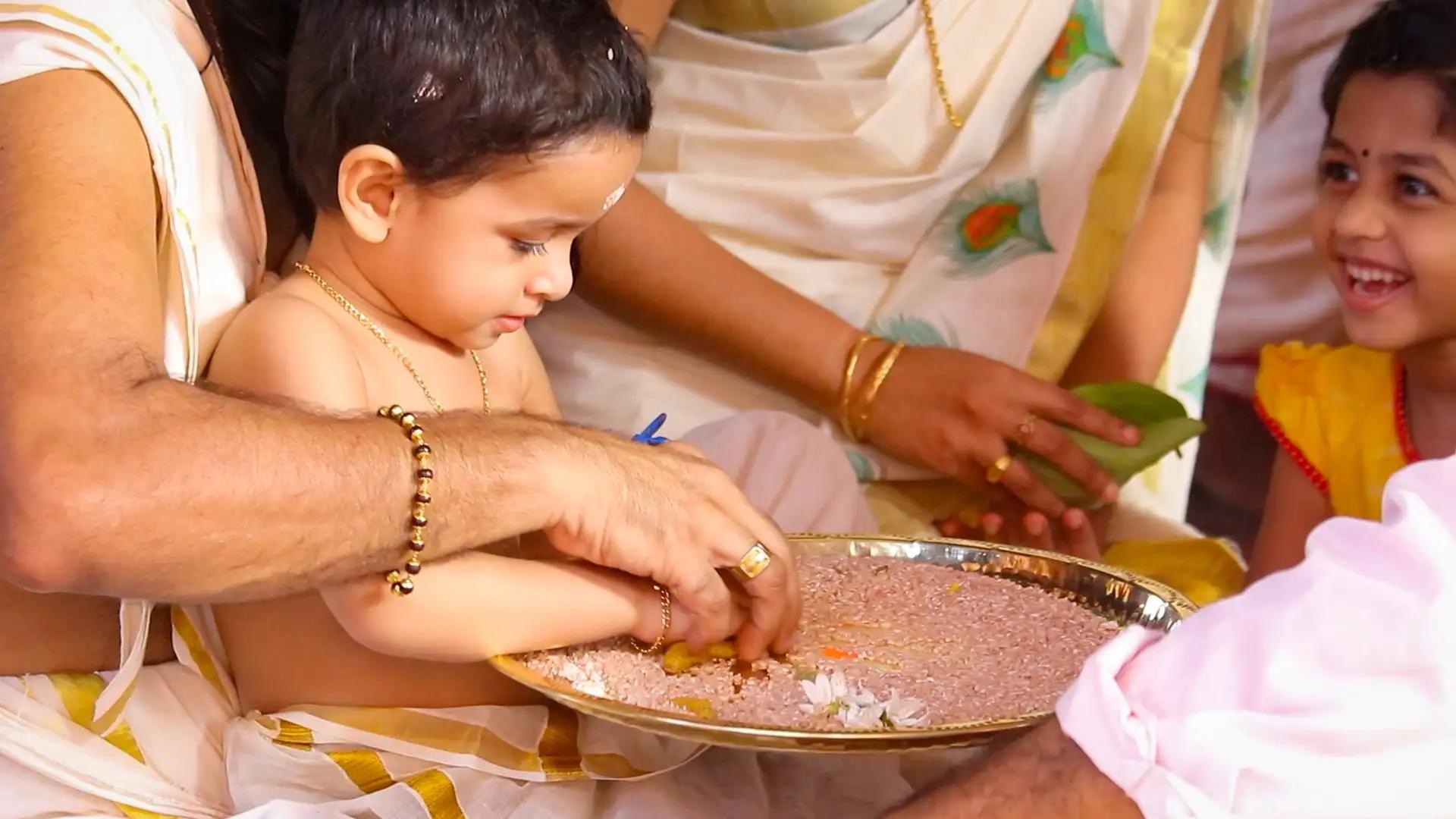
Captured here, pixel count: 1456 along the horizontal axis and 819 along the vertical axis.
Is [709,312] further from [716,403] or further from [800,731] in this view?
[800,731]

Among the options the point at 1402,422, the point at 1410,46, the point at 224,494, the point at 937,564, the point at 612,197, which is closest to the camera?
the point at 224,494

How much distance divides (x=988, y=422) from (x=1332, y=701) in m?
0.75

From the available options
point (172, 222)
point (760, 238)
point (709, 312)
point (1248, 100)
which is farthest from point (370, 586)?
point (1248, 100)

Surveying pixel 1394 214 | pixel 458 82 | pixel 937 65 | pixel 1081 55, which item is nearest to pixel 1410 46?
pixel 1394 214

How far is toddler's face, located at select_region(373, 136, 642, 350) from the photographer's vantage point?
103 cm

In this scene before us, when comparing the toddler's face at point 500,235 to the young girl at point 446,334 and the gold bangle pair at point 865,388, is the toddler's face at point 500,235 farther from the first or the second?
the gold bangle pair at point 865,388

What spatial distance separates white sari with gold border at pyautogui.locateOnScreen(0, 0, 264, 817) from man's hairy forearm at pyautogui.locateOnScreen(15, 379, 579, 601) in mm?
142

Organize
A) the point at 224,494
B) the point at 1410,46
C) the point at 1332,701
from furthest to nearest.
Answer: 1. the point at 1410,46
2. the point at 224,494
3. the point at 1332,701

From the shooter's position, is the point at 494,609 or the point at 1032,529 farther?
the point at 1032,529

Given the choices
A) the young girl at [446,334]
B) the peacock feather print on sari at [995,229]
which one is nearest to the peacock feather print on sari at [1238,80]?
the peacock feather print on sari at [995,229]

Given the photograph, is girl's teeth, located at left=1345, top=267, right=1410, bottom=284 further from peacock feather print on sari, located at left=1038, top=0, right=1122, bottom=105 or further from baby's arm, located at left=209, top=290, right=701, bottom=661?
baby's arm, located at left=209, top=290, right=701, bottom=661

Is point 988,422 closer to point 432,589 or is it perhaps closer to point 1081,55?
point 1081,55

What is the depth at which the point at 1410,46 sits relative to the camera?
1.43m

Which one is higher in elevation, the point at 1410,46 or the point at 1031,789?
the point at 1410,46
